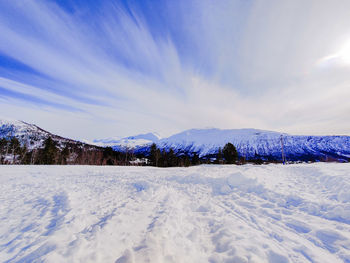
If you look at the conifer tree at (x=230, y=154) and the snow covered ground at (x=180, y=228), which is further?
the conifer tree at (x=230, y=154)

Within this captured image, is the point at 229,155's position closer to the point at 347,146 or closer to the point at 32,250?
the point at 32,250

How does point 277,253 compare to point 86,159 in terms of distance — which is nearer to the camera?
point 277,253

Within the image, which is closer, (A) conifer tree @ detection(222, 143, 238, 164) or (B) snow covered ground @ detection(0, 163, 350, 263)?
(B) snow covered ground @ detection(0, 163, 350, 263)

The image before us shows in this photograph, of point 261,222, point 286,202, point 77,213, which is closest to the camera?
point 261,222

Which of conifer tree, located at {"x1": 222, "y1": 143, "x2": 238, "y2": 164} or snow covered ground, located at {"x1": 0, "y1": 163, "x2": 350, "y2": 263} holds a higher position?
conifer tree, located at {"x1": 222, "y1": 143, "x2": 238, "y2": 164}

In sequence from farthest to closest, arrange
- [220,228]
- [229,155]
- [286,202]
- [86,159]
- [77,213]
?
1. [229,155]
2. [86,159]
3. [286,202]
4. [77,213]
5. [220,228]

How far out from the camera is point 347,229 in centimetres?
359

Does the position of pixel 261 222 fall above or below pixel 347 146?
below

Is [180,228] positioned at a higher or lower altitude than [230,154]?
lower

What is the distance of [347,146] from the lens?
171500 millimetres

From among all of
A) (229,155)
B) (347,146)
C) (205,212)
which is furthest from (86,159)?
(347,146)

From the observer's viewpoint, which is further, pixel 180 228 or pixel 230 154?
pixel 230 154

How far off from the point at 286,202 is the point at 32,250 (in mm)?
7693

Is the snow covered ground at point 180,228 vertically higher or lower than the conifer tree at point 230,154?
lower
